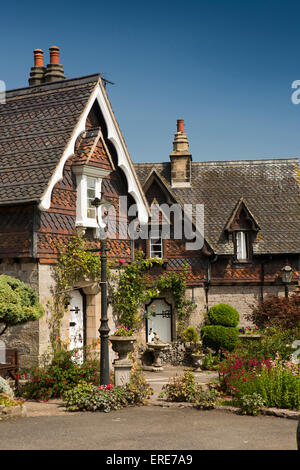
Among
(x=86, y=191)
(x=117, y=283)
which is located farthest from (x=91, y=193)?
(x=117, y=283)

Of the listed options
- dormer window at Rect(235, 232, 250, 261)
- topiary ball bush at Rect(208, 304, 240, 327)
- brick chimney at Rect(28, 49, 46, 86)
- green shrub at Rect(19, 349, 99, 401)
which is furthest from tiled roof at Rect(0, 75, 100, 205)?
dormer window at Rect(235, 232, 250, 261)

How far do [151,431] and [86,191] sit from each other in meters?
7.95

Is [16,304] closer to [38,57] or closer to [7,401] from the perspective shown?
[7,401]

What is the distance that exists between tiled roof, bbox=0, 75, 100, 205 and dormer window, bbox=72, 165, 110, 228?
105cm

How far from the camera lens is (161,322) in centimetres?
2222

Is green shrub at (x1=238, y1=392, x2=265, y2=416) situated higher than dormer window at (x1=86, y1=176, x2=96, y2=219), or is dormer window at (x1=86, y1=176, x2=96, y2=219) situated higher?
dormer window at (x1=86, y1=176, x2=96, y2=219)

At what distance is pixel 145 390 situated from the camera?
11938 mm

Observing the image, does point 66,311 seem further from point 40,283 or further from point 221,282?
point 221,282

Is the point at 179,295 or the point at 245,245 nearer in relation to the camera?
the point at 179,295

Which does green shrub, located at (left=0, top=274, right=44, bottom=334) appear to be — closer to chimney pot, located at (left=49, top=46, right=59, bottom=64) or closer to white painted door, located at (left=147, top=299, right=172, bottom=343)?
chimney pot, located at (left=49, top=46, right=59, bottom=64)

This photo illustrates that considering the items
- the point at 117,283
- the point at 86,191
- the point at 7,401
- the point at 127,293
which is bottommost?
the point at 7,401

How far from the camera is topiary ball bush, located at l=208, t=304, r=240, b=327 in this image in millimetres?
21172

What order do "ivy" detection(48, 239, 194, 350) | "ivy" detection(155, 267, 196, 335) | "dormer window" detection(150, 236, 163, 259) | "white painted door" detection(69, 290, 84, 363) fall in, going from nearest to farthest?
"ivy" detection(48, 239, 194, 350)
"white painted door" detection(69, 290, 84, 363)
"ivy" detection(155, 267, 196, 335)
"dormer window" detection(150, 236, 163, 259)

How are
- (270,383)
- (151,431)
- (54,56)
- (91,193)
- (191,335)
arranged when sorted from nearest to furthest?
(151,431) → (270,383) → (91,193) → (54,56) → (191,335)
